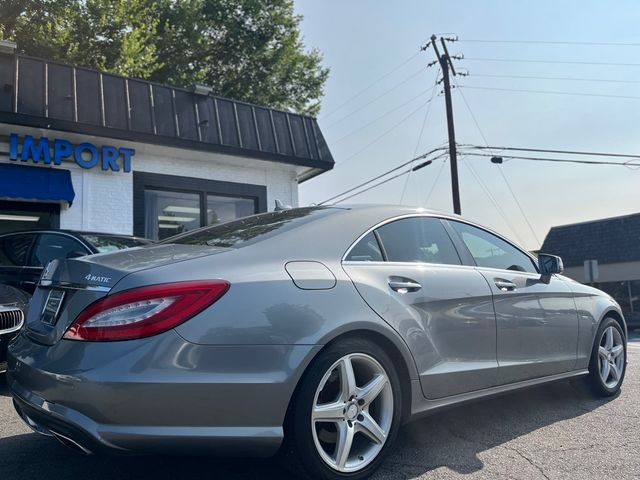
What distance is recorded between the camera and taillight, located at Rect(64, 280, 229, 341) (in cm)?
240

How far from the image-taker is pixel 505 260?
423 centimetres

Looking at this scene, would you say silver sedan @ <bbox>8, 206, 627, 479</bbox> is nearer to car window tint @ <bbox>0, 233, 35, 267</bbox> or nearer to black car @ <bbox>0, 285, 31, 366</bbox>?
black car @ <bbox>0, 285, 31, 366</bbox>

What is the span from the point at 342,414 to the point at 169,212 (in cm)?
833

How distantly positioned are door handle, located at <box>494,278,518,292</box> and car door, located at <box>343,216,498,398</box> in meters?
0.16

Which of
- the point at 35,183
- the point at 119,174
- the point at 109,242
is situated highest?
the point at 119,174

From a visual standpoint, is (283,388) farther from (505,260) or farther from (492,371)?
(505,260)

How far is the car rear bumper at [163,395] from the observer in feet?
7.61

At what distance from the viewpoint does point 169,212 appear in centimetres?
1048

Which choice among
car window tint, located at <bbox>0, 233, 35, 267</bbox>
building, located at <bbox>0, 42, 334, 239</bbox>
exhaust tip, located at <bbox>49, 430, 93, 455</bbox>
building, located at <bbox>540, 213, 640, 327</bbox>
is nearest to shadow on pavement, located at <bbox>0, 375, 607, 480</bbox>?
exhaust tip, located at <bbox>49, 430, 93, 455</bbox>

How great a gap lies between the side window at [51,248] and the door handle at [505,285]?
433 centimetres

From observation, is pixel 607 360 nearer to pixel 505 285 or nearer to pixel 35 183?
pixel 505 285

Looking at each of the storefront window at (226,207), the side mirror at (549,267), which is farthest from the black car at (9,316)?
the storefront window at (226,207)

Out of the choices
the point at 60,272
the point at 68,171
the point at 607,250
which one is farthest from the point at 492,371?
the point at 607,250

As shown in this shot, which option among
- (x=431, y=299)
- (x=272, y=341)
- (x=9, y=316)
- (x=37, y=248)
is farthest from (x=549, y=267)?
(x=37, y=248)
